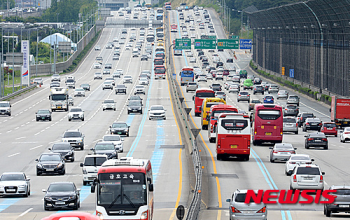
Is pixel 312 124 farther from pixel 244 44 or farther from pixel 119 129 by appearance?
pixel 244 44

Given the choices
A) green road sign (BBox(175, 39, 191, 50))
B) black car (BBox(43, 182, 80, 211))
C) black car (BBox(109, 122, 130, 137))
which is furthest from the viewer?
green road sign (BBox(175, 39, 191, 50))

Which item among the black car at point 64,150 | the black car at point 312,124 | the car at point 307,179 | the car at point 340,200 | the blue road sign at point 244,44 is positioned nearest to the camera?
the car at point 340,200

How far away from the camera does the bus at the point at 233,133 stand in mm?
46031

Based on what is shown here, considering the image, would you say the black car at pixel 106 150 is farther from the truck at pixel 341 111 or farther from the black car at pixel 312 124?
the truck at pixel 341 111

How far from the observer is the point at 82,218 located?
1420cm

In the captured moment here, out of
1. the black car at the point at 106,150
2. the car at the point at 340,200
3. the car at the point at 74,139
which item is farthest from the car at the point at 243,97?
the car at the point at 340,200

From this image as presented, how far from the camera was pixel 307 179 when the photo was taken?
110 ft

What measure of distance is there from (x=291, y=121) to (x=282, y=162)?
21796 mm

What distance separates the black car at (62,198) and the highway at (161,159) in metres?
0.42

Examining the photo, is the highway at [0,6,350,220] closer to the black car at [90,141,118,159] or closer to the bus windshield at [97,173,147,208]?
the black car at [90,141,118,159]

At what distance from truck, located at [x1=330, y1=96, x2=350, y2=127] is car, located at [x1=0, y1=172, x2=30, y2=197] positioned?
44.7 meters

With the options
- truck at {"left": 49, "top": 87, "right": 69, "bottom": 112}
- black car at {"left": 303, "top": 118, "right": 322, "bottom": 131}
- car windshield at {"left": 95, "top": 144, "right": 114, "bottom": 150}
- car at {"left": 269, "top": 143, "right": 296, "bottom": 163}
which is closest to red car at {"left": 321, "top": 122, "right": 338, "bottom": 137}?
black car at {"left": 303, "top": 118, "right": 322, "bottom": 131}

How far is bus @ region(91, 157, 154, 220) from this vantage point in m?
22.3

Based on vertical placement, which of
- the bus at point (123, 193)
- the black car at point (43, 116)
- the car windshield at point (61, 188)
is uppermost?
the bus at point (123, 193)
